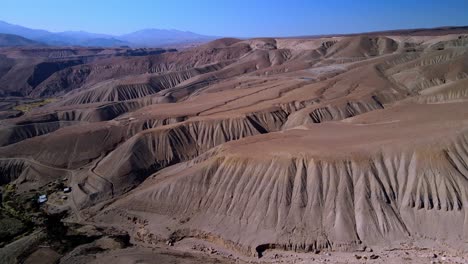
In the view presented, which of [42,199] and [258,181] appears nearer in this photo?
[258,181]

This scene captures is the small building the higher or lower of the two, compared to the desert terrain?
lower

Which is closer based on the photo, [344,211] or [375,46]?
[344,211]

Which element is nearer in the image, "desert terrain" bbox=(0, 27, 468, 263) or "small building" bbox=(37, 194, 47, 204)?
"desert terrain" bbox=(0, 27, 468, 263)

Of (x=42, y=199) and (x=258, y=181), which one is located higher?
(x=258, y=181)

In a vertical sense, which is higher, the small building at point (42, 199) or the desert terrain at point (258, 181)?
the desert terrain at point (258, 181)

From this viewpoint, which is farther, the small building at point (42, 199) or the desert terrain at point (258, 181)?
the small building at point (42, 199)

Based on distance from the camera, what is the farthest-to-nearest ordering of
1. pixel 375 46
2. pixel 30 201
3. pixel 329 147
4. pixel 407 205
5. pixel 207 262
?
pixel 375 46 < pixel 30 201 < pixel 329 147 < pixel 407 205 < pixel 207 262

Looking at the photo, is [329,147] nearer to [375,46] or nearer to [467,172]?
[467,172]

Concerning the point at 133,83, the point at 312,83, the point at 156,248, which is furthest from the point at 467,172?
the point at 133,83
